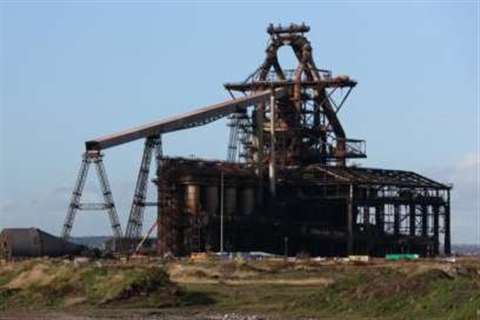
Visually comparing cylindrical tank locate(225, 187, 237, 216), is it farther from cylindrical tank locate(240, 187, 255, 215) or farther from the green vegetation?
the green vegetation

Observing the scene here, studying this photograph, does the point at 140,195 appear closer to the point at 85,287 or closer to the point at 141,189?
the point at 141,189

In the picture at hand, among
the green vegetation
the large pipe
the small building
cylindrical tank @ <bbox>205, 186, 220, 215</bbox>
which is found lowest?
the green vegetation

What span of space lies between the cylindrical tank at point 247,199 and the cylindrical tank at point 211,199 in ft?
14.7

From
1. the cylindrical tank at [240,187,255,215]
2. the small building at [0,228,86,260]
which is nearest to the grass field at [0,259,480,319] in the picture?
the small building at [0,228,86,260]

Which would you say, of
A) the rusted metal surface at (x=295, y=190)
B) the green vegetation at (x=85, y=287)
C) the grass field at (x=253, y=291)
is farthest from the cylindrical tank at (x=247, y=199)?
the green vegetation at (x=85, y=287)

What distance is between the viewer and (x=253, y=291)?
74.8m

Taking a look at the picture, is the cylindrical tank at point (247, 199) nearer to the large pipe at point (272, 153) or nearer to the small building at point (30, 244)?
the large pipe at point (272, 153)

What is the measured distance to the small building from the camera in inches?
5364

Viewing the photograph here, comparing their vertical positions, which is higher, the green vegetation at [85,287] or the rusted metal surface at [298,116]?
the rusted metal surface at [298,116]

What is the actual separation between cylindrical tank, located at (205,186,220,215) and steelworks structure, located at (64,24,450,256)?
0.39ft

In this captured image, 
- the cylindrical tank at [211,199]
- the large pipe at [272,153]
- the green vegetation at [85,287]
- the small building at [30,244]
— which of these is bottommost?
the green vegetation at [85,287]

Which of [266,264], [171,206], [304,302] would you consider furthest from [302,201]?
[304,302]

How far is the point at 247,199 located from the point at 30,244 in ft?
89.1

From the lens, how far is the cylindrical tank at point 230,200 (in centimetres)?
14612
